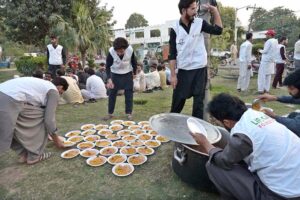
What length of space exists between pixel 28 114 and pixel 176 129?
1625 mm

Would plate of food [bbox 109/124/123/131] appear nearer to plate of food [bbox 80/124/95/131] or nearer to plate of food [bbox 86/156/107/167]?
plate of food [bbox 80/124/95/131]

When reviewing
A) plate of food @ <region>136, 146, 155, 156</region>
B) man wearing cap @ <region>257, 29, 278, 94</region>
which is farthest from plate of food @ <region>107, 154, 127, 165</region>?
man wearing cap @ <region>257, 29, 278, 94</region>

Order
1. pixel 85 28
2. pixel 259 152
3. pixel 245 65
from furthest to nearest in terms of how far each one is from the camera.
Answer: pixel 85 28 < pixel 245 65 < pixel 259 152

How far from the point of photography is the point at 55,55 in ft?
22.6

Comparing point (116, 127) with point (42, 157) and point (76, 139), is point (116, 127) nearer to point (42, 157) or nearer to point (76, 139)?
point (76, 139)

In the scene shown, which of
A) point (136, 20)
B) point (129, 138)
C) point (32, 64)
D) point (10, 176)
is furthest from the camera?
point (136, 20)

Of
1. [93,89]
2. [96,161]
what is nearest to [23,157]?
[96,161]

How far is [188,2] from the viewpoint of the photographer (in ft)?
9.28

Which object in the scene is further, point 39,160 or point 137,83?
point 137,83

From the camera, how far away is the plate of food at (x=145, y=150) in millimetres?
3184

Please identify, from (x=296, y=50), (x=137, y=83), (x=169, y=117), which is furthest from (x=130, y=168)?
(x=296, y=50)

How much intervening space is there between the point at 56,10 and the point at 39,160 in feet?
35.7

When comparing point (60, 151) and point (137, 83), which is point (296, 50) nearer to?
point (137, 83)

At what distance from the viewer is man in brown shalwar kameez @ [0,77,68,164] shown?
2711mm
